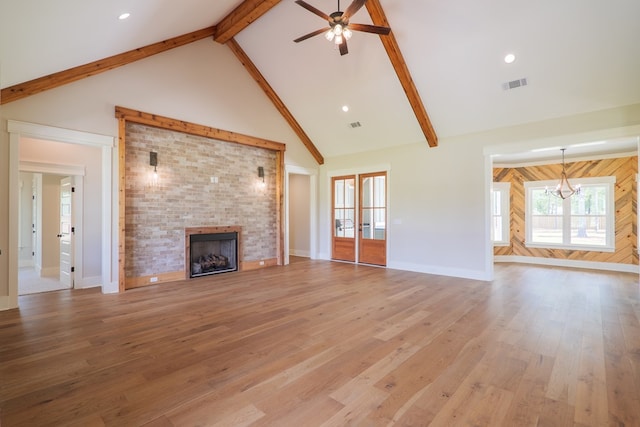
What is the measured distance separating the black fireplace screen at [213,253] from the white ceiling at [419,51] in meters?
3.53

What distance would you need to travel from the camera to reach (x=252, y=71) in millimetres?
6852

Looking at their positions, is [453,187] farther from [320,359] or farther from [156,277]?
[156,277]

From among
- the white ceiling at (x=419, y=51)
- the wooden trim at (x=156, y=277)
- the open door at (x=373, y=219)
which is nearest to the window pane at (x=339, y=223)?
the open door at (x=373, y=219)

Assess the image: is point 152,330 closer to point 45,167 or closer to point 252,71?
point 45,167

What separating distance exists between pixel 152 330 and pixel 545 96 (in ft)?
21.5

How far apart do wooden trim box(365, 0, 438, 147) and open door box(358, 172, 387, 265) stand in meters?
1.57

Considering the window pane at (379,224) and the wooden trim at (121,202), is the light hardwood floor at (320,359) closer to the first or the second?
the wooden trim at (121,202)

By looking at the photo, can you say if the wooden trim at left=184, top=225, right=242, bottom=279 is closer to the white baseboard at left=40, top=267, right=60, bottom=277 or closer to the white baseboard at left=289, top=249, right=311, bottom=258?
the white baseboard at left=289, top=249, right=311, bottom=258

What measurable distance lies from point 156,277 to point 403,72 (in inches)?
228

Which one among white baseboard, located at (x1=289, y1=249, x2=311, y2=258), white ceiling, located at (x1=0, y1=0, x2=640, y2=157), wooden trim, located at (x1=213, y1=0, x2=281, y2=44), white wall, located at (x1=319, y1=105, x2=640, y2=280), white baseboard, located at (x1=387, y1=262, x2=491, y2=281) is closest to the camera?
white ceiling, located at (x1=0, y1=0, x2=640, y2=157)

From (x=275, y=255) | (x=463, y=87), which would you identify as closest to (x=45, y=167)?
(x=275, y=255)

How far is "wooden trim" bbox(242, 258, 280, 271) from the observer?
7.01m

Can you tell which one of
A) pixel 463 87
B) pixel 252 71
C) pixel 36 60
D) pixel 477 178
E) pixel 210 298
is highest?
pixel 252 71

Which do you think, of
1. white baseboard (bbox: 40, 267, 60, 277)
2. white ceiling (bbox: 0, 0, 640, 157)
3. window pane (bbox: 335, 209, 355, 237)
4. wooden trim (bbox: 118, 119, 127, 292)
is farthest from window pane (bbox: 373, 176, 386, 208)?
white baseboard (bbox: 40, 267, 60, 277)
